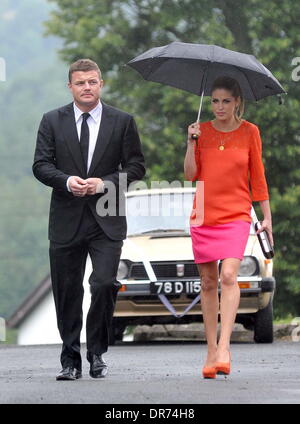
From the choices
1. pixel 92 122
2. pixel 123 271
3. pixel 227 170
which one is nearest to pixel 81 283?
pixel 92 122

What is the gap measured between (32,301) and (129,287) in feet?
122

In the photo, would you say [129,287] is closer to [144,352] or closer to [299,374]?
[144,352]

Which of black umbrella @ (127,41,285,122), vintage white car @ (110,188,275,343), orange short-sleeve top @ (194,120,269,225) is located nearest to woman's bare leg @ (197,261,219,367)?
orange short-sleeve top @ (194,120,269,225)

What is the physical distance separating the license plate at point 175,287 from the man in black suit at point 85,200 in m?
5.89

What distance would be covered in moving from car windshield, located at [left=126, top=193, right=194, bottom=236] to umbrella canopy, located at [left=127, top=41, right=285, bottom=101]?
5986 millimetres

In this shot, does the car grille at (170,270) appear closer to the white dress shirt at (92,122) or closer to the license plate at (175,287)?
the license plate at (175,287)

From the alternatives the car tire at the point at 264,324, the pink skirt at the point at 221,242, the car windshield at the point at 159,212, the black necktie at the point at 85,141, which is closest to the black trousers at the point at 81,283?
the black necktie at the point at 85,141

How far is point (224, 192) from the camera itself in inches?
380

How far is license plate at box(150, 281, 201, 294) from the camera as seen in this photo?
15602mm

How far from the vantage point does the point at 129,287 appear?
618 inches

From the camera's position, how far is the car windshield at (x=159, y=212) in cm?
1667

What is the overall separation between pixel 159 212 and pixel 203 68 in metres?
6.59

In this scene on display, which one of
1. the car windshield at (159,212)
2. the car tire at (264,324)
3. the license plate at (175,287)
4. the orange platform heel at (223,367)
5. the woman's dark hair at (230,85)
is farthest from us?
the car windshield at (159,212)

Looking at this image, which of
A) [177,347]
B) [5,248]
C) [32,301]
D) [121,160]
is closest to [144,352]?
[177,347]
